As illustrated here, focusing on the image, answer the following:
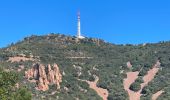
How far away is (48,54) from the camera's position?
525 ft

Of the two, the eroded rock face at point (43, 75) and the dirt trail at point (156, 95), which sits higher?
the eroded rock face at point (43, 75)

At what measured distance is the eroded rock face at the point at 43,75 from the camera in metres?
132

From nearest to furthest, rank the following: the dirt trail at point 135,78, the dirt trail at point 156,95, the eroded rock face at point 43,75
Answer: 1. the eroded rock face at point 43,75
2. the dirt trail at point 156,95
3. the dirt trail at point 135,78

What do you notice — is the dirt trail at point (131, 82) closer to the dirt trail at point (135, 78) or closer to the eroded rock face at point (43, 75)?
the dirt trail at point (135, 78)

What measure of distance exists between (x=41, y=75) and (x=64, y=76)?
1114 centimetres

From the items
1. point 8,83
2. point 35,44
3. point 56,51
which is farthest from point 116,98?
point 8,83

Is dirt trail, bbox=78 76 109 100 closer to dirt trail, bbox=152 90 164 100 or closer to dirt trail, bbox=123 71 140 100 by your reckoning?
dirt trail, bbox=123 71 140 100

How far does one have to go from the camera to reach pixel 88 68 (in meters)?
152

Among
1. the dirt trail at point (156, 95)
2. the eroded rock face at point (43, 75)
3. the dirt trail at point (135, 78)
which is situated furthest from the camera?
the dirt trail at point (135, 78)

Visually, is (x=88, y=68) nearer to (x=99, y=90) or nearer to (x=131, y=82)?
(x=131, y=82)

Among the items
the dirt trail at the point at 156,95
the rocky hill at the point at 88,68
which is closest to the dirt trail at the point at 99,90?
the rocky hill at the point at 88,68

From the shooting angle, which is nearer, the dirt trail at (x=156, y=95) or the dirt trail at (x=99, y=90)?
the dirt trail at (x=156, y=95)

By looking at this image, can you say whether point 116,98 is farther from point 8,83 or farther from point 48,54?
point 8,83

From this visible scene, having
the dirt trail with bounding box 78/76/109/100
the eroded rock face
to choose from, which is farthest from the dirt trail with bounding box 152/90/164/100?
the eroded rock face
